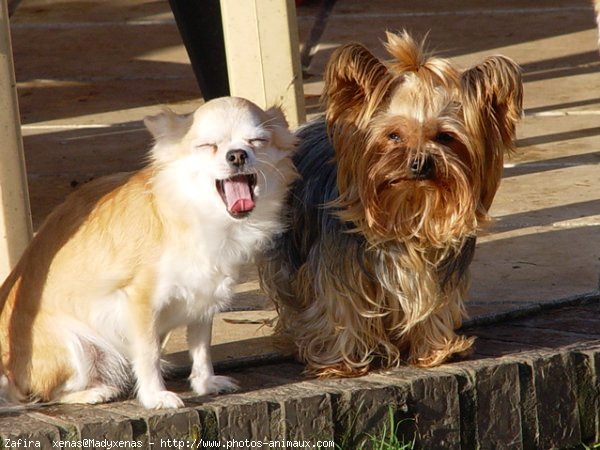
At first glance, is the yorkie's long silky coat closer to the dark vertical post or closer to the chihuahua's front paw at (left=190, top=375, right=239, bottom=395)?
the chihuahua's front paw at (left=190, top=375, right=239, bottom=395)

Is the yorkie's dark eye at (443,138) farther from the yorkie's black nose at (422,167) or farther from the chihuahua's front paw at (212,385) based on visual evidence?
the chihuahua's front paw at (212,385)

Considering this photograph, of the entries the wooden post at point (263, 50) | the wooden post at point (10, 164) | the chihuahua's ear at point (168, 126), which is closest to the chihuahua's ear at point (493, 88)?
the wooden post at point (263, 50)

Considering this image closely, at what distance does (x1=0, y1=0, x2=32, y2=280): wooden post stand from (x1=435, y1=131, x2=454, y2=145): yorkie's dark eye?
49.9 inches

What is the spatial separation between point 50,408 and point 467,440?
4.26 feet

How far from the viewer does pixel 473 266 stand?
201 inches

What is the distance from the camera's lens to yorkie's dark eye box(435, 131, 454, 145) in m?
3.94

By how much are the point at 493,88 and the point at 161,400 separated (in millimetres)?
1342

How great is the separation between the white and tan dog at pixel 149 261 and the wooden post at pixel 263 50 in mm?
651

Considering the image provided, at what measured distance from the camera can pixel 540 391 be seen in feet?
13.9

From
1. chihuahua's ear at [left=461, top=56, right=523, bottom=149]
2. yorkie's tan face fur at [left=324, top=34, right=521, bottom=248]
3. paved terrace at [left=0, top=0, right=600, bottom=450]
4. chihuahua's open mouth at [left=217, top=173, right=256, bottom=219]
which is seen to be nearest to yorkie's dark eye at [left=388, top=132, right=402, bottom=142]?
yorkie's tan face fur at [left=324, top=34, right=521, bottom=248]

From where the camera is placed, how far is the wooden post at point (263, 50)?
4414mm

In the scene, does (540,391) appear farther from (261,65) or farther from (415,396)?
(261,65)

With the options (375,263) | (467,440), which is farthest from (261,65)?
(467,440)

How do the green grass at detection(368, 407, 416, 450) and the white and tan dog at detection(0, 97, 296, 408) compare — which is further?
the green grass at detection(368, 407, 416, 450)
